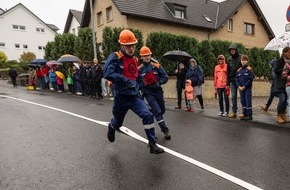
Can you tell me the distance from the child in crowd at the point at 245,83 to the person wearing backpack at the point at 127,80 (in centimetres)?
446

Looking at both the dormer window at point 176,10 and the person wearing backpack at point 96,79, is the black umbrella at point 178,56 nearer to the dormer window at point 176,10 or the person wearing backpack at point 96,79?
the person wearing backpack at point 96,79

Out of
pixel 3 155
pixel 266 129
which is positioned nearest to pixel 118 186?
pixel 3 155

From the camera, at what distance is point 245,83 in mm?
8906

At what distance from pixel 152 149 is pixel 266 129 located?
144 inches

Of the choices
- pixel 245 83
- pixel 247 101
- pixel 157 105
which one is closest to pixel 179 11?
pixel 245 83

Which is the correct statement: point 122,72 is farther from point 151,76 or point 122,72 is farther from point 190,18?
point 190,18

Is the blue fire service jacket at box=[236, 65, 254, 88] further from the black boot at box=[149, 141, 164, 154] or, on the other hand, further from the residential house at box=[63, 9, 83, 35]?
the residential house at box=[63, 9, 83, 35]

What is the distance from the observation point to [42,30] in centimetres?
5619

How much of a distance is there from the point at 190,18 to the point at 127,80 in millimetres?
26262

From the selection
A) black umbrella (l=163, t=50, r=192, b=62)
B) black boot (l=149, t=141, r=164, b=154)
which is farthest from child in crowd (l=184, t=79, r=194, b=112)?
black boot (l=149, t=141, r=164, b=154)

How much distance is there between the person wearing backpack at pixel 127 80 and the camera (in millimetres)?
5207

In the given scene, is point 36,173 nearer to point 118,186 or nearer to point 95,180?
point 95,180

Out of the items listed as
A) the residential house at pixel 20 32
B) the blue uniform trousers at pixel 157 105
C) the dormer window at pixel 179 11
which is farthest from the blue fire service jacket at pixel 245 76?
the residential house at pixel 20 32

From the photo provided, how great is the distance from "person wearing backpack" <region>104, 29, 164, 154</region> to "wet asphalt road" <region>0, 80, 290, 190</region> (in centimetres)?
48
